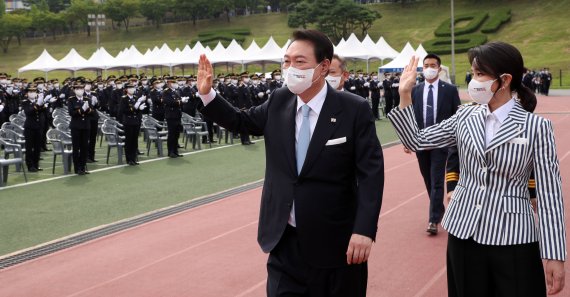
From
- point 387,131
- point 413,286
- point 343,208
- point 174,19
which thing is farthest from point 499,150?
point 174,19

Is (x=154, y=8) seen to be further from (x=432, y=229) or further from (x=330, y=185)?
→ (x=330, y=185)

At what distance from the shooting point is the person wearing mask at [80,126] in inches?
546

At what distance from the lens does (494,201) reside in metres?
3.17

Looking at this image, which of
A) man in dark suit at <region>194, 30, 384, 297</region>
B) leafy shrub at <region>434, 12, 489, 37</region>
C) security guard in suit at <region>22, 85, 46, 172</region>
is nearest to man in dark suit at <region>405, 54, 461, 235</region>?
man in dark suit at <region>194, 30, 384, 297</region>

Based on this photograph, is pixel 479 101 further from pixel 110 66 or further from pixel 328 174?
pixel 110 66

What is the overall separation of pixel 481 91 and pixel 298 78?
880 mm

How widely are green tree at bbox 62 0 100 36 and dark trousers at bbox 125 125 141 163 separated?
79.1 meters

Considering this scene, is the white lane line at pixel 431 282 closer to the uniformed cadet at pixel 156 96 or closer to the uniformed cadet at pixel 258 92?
the uniformed cadet at pixel 156 96

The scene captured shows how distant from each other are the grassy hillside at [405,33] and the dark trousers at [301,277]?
48.6m

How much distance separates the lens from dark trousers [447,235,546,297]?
312cm

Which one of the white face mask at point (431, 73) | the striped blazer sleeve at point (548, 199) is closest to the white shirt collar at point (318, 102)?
the striped blazer sleeve at point (548, 199)

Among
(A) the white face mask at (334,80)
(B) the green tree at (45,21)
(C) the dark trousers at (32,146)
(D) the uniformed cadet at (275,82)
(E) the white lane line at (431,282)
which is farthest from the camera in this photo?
(B) the green tree at (45,21)

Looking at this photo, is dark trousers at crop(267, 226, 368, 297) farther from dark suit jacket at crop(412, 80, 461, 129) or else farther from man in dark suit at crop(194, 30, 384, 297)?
dark suit jacket at crop(412, 80, 461, 129)

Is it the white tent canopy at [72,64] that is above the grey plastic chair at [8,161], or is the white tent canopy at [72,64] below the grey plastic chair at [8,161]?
above
